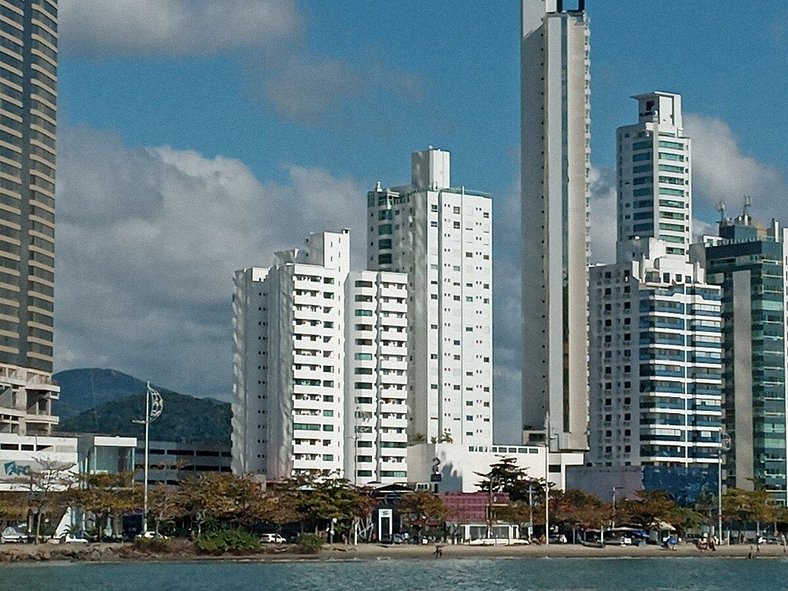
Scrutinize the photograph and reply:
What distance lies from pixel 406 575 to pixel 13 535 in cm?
4161

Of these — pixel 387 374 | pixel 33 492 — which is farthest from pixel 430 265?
pixel 33 492

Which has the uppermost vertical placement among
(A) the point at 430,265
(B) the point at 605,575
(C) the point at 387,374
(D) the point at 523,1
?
(D) the point at 523,1

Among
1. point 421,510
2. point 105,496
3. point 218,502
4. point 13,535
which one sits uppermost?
point 105,496

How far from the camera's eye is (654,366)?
609 ft

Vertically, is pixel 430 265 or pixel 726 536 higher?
pixel 430 265

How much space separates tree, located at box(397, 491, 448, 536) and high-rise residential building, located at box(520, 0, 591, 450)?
27123mm

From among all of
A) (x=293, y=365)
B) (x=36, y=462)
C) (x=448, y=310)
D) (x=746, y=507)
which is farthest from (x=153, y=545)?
(x=746, y=507)

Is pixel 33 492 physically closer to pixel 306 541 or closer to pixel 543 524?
pixel 306 541

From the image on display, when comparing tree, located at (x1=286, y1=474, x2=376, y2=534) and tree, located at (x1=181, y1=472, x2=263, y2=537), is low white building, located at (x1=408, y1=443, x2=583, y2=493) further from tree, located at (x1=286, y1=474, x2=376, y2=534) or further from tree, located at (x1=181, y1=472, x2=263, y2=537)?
tree, located at (x1=181, y1=472, x2=263, y2=537)

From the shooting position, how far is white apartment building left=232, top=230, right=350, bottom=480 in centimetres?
17325

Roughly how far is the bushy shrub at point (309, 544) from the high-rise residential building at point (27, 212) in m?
36.3

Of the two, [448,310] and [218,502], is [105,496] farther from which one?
[448,310]

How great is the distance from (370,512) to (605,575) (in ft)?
139

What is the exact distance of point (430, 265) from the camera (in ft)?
602
